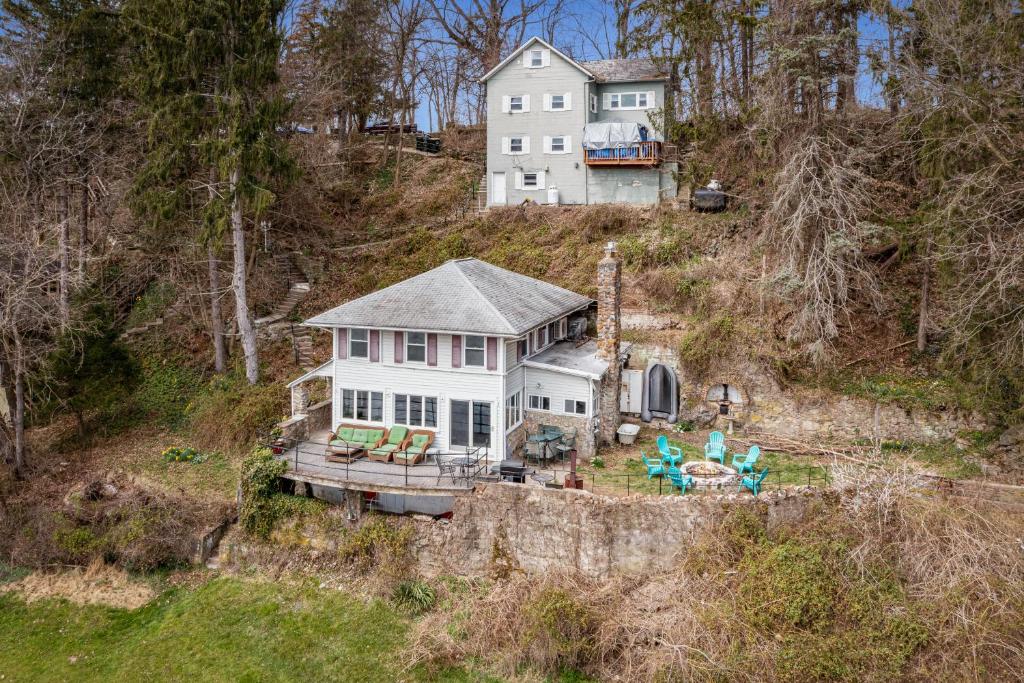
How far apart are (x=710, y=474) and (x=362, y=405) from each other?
985 cm

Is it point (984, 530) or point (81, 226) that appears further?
point (81, 226)

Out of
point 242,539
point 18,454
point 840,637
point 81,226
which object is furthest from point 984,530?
point 81,226

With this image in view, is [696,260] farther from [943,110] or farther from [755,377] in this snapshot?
[943,110]

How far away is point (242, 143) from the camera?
78.5 feet

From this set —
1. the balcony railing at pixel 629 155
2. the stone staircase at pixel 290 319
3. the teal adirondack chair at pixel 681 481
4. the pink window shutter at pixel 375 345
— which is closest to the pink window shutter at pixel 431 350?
the pink window shutter at pixel 375 345

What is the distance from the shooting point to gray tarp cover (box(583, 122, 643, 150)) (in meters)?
31.9

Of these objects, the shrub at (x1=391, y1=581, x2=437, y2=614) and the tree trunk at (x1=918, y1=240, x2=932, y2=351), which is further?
the tree trunk at (x1=918, y1=240, x2=932, y2=351)

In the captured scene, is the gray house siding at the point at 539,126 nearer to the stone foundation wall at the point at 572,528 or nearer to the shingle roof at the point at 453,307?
the shingle roof at the point at 453,307

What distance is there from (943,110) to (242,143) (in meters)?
21.2

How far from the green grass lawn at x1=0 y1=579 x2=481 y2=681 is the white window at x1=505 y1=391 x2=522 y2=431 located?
5.72 m

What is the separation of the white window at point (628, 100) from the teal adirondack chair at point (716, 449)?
19085 millimetres

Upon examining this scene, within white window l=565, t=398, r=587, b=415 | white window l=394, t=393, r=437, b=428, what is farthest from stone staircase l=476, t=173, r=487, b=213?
white window l=394, t=393, r=437, b=428

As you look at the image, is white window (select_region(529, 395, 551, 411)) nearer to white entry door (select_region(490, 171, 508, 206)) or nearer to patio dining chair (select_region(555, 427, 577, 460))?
patio dining chair (select_region(555, 427, 577, 460))

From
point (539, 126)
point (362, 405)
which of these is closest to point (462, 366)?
point (362, 405)
